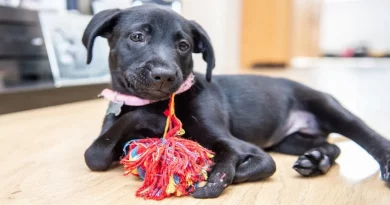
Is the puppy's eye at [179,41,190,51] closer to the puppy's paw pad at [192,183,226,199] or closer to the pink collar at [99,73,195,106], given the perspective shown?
the pink collar at [99,73,195,106]

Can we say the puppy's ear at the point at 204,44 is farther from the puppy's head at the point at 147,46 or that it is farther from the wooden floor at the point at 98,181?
the wooden floor at the point at 98,181

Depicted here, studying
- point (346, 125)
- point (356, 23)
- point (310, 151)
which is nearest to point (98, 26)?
point (310, 151)

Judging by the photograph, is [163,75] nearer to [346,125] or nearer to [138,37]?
[138,37]

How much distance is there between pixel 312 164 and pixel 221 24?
15.8 feet

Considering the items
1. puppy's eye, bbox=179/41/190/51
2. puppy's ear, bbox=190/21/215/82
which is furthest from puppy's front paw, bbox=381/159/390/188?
puppy's eye, bbox=179/41/190/51

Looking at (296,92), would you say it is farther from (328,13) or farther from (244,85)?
(328,13)

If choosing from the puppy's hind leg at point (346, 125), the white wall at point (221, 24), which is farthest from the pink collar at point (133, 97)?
the white wall at point (221, 24)

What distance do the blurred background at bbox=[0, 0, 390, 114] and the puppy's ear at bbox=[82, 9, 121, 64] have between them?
2.82 feet

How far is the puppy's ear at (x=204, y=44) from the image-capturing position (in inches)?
74.7

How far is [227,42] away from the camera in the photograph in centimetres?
692

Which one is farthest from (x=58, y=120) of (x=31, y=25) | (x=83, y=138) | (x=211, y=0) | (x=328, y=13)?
(x=328, y=13)

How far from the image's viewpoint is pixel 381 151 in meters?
1.74

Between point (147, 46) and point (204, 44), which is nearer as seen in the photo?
point (147, 46)

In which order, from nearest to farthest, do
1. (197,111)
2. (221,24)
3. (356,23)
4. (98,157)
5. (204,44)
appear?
1. (98,157)
2. (197,111)
3. (204,44)
4. (221,24)
5. (356,23)
